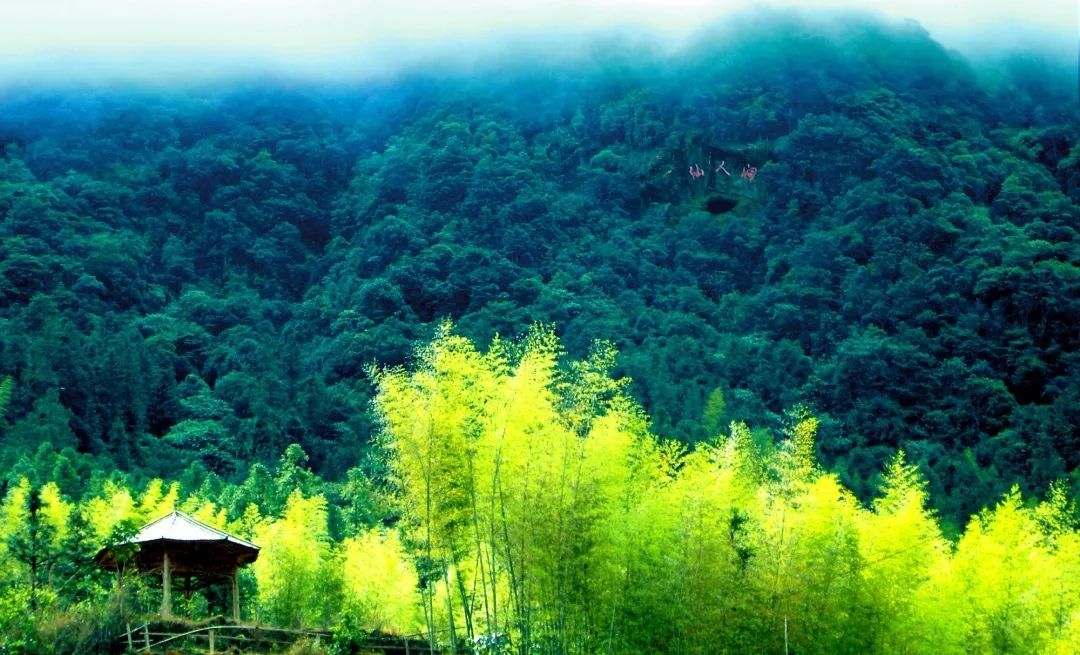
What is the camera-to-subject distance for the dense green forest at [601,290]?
793 inches

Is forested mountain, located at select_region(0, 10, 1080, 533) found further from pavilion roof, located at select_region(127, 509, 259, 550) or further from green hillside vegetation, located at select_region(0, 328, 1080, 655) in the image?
green hillside vegetation, located at select_region(0, 328, 1080, 655)

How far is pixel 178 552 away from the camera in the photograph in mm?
21656

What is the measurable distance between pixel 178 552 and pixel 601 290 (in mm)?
50901

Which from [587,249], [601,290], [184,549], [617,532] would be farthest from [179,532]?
[587,249]

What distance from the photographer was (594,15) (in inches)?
4316

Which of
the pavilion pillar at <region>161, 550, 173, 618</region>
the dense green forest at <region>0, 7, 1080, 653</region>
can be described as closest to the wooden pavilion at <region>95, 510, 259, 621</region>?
the pavilion pillar at <region>161, 550, 173, 618</region>

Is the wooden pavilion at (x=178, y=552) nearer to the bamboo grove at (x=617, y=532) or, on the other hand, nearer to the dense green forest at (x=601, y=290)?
the dense green forest at (x=601, y=290)

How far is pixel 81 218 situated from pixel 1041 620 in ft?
206

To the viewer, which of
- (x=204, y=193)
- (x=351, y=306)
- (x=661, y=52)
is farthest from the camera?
(x=661, y=52)

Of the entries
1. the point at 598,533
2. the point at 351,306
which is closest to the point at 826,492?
the point at 598,533

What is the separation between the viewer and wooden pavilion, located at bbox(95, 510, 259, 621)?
21125 millimetres

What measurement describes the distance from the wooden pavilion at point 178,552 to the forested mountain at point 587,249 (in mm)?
15751

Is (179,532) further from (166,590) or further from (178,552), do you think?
(166,590)

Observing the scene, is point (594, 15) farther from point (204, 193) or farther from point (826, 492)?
point (826, 492)
